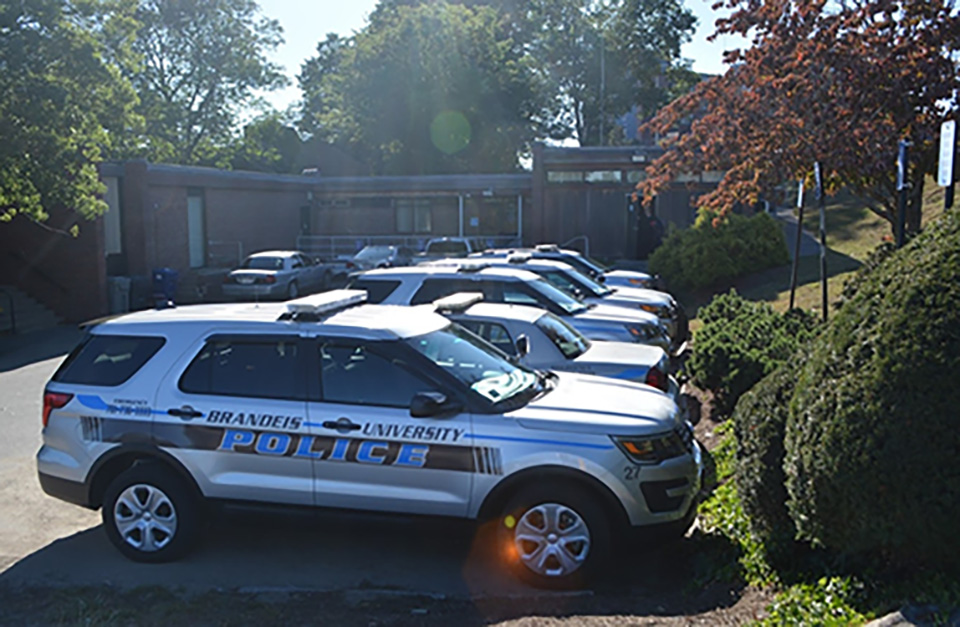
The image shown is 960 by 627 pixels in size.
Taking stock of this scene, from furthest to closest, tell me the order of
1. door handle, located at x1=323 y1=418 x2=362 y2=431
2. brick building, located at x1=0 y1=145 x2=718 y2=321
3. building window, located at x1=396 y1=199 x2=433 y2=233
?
building window, located at x1=396 y1=199 x2=433 y2=233
brick building, located at x1=0 y1=145 x2=718 y2=321
door handle, located at x1=323 y1=418 x2=362 y2=431

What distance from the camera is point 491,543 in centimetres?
650

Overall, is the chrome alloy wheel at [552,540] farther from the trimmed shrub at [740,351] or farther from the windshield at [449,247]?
the windshield at [449,247]

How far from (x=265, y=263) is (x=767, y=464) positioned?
23514 mm

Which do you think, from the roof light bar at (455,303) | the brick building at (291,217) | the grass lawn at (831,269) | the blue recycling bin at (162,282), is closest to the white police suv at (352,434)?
the roof light bar at (455,303)

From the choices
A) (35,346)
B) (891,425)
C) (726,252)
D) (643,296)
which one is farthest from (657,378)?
(726,252)

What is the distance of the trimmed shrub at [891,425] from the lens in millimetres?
4418

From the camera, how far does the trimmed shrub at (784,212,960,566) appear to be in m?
4.42

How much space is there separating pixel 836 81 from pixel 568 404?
7.12 meters

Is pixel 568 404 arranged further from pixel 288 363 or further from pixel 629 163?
pixel 629 163

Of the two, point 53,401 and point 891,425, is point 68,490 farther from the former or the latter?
point 891,425

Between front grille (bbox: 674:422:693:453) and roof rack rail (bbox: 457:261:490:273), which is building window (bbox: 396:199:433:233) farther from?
front grille (bbox: 674:422:693:453)

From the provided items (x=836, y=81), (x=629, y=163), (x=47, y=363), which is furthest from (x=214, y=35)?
(x=836, y=81)

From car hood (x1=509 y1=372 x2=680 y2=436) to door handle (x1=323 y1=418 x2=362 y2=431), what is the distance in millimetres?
1053

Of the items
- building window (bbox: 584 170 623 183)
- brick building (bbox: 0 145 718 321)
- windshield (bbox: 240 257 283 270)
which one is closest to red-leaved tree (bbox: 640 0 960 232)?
brick building (bbox: 0 145 718 321)
